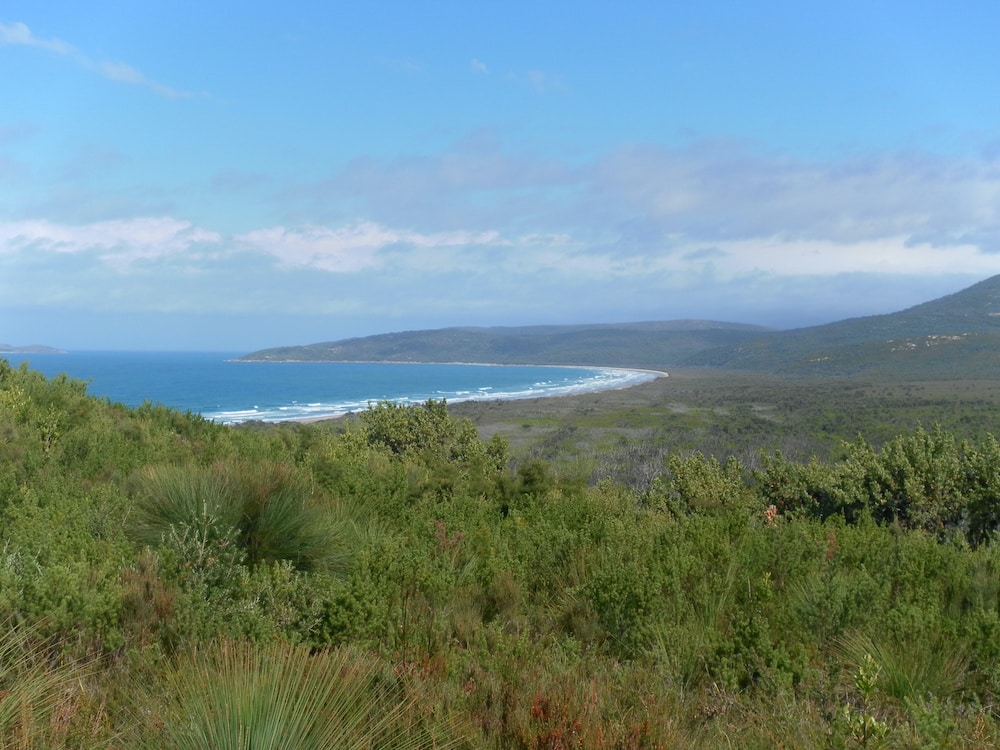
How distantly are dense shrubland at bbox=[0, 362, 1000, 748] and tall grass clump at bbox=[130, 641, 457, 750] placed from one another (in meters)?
0.01

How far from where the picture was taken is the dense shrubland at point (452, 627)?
9.09 ft

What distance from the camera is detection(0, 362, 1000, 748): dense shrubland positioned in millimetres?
2770

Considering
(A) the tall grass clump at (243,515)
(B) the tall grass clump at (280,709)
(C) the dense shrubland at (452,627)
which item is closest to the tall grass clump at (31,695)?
(C) the dense shrubland at (452,627)

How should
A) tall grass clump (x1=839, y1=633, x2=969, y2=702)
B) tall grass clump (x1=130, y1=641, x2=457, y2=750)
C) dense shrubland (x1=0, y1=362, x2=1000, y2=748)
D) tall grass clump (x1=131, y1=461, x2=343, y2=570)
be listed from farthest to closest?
tall grass clump (x1=131, y1=461, x2=343, y2=570)
tall grass clump (x1=839, y1=633, x2=969, y2=702)
dense shrubland (x1=0, y1=362, x2=1000, y2=748)
tall grass clump (x1=130, y1=641, x2=457, y2=750)

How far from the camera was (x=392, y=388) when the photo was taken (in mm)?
142500

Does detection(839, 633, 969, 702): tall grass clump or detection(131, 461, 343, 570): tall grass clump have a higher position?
detection(131, 461, 343, 570): tall grass clump

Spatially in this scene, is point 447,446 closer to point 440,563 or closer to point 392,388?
point 440,563

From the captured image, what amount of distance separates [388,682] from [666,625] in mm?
2024

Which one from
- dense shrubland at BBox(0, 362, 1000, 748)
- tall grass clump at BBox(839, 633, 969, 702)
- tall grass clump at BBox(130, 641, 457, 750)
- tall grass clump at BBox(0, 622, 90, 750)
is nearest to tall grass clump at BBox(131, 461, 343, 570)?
dense shrubland at BBox(0, 362, 1000, 748)

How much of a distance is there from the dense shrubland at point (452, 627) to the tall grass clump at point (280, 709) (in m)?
0.01

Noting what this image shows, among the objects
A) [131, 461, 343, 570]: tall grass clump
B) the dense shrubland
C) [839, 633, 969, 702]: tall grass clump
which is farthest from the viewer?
[131, 461, 343, 570]: tall grass clump

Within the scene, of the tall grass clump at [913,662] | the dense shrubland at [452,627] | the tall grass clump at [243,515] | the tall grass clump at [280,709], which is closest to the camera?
the tall grass clump at [280,709]

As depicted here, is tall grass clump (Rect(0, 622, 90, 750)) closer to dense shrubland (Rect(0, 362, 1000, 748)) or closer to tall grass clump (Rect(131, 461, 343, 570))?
dense shrubland (Rect(0, 362, 1000, 748))

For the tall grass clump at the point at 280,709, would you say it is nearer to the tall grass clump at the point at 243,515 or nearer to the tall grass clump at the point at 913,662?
the tall grass clump at the point at 243,515
